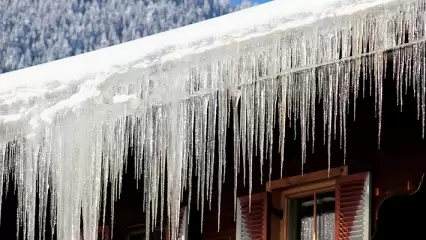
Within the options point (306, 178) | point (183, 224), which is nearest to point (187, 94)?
point (306, 178)

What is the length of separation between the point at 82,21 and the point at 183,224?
2445 inches

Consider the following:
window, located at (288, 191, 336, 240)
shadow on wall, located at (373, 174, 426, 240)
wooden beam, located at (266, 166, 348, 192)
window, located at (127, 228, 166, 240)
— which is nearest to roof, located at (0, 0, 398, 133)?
shadow on wall, located at (373, 174, 426, 240)

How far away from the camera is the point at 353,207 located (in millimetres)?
10523

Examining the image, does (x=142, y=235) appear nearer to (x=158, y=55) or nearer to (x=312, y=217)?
(x=312, y=217)

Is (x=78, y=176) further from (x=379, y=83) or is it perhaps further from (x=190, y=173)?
(x=379, y=83)

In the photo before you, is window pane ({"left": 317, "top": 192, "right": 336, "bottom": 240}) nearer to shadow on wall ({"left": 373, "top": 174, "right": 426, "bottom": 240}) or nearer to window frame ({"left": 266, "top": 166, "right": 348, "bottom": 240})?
window frame ({"left": 266, "top": 166, "right": 348, "bottom": 240})

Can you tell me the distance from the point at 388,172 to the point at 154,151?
174 cm

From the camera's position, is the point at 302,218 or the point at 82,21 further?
the point at 82,21

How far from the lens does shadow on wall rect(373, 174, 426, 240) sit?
30.9 feet

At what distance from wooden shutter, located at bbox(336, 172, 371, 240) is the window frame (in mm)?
113

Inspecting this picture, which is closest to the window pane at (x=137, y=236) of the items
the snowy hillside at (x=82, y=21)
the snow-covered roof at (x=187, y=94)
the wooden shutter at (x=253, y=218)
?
the snow-covered roof at (x=187, y=94)

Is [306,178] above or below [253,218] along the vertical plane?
above

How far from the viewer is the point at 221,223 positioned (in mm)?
11664

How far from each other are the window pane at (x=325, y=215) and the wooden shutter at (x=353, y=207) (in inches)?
5.8
